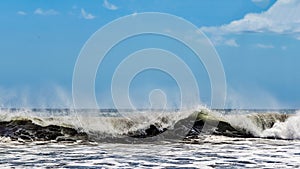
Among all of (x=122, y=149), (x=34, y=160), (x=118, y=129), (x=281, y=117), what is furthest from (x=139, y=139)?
(x=281, y=117)

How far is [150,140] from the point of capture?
18.6m

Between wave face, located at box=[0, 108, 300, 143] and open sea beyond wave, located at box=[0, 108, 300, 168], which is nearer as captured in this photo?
open sea beyond wave, located at box=[0, 108, 300, 168]

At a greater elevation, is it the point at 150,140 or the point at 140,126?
the point at 140,126

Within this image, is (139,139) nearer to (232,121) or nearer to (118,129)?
(118,129)

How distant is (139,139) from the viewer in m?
19.1

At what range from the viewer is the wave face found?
1981cm

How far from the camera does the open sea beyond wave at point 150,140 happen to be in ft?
39.3

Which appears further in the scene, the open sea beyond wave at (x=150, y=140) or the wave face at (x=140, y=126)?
the wave face at (x=140, y=126)

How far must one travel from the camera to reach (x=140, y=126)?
2175 centimetres

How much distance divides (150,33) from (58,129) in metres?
6.56

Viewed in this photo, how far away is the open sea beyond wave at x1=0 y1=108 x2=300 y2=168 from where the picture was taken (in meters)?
12.0

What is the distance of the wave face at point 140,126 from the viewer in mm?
19812

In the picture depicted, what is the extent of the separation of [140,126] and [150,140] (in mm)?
3203

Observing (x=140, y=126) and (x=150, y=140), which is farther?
(x=140, y=126)
